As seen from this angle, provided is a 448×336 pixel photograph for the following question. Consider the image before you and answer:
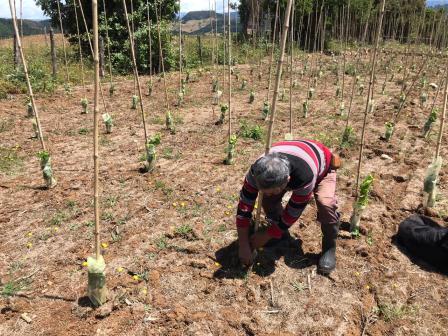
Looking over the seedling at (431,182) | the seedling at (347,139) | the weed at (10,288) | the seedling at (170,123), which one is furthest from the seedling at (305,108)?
the weed at (10,288)

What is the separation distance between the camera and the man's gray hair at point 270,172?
2076mm

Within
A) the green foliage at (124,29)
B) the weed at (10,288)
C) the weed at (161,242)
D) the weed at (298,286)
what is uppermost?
the green foliage at (124,29)

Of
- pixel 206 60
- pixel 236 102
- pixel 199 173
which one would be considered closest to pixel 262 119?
pixel 236 102

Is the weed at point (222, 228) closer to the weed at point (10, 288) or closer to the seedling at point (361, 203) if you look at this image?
the seedling at point (361, 203)

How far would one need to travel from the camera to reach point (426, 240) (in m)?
2.92

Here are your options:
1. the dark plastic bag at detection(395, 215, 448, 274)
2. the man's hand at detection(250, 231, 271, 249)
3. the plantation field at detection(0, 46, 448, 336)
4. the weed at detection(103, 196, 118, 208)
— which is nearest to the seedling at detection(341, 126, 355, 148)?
the plantation field at detection(0, 46, 448, 336)

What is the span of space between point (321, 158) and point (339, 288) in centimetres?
99

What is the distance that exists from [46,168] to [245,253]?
2470mm

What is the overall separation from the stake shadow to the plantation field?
1 cm

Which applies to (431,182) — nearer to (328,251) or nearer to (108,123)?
(328,251)

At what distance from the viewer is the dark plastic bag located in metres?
2.85

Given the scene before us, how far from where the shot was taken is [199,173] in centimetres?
443

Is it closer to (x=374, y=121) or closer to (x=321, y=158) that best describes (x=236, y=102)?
(x=374, y=121)

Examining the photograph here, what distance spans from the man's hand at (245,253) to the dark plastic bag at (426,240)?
142cm
